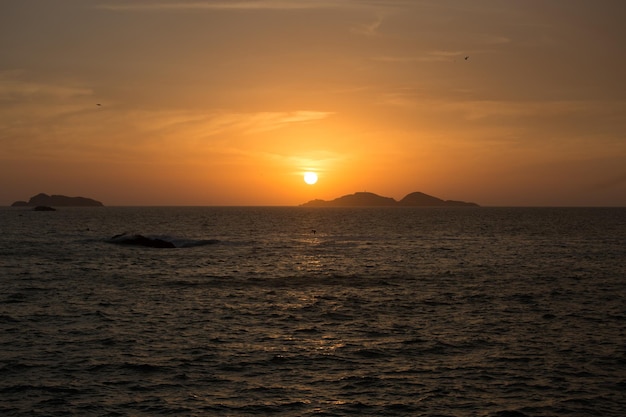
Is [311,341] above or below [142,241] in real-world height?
below

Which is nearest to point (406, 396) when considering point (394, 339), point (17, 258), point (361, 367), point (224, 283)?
point (361, 367)

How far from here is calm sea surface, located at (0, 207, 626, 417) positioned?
921 inches

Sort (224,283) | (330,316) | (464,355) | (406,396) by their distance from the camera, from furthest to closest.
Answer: (224,283), (330,316), (464,355), (406,396)

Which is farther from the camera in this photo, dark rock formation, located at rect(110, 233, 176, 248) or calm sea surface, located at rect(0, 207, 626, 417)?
dark rock formation, located at rect(110, 233, 176, 248)

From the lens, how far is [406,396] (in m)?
23.9

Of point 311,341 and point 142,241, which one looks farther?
point 142,241

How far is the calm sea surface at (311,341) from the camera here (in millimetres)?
23391

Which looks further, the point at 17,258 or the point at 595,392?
the point at 17,258

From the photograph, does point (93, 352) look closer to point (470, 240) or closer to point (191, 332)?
point (191, 332)

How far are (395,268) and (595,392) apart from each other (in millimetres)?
45350

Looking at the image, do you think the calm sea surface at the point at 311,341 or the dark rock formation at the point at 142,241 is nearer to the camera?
the calm sea surface at the point at 311,341

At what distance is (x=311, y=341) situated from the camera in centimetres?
3312

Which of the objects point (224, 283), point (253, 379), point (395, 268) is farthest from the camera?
point (395, 268)

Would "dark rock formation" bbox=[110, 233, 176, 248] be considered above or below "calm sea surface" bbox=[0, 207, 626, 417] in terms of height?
above
